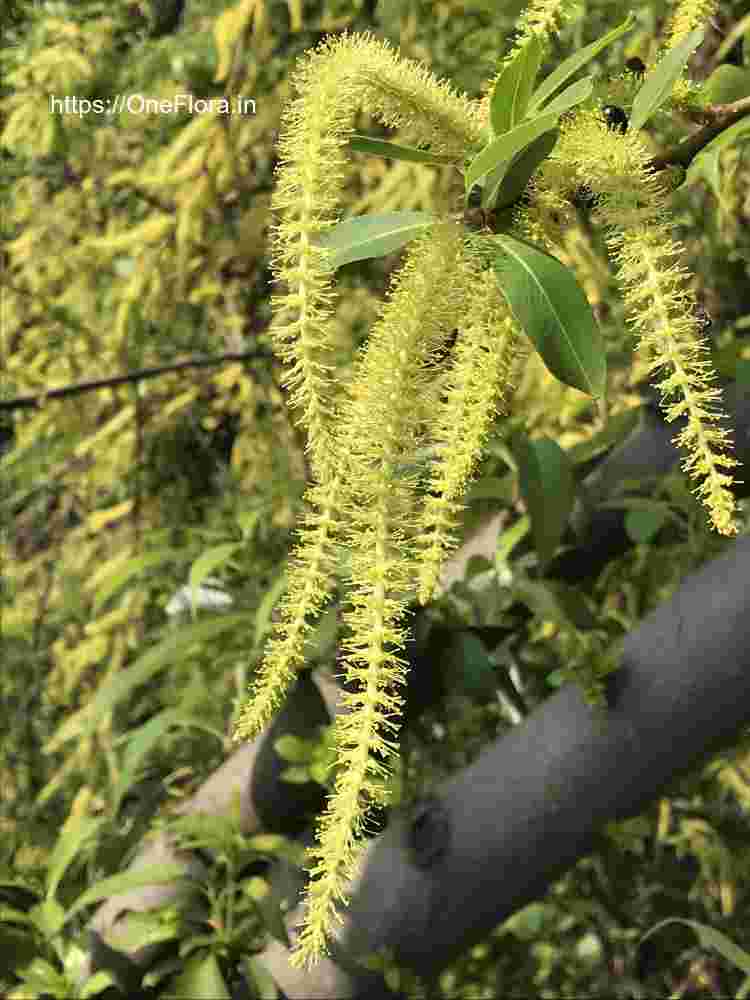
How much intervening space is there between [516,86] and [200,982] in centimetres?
66

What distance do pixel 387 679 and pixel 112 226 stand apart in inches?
59.6

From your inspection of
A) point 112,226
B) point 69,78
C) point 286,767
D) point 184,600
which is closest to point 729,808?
point 184,600

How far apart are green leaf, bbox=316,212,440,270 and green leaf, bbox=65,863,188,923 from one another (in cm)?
61

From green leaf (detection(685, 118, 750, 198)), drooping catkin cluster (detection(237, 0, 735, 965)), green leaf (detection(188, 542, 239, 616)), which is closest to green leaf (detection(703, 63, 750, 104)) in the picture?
green leaf (detection(685, 118, 750, 198))

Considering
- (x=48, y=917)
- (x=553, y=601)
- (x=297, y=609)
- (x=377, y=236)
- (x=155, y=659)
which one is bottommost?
(x=48, y=917)

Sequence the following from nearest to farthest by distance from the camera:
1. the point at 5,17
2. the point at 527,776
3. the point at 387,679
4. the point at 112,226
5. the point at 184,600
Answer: the point at 387,679 → the point at 527,776 → the point at 5,17 → the point at 184,600 → the point at 112,226

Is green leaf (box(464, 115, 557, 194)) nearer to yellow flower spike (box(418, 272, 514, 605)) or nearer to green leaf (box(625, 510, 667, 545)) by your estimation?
yellow flower spike (box(418, 272, 514, 605))

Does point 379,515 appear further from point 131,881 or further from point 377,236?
point 131,881

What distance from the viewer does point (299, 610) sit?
37 centimetres

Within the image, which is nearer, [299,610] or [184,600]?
[299,610]

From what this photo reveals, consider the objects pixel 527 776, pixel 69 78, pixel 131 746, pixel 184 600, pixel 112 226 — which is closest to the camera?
pixel 527 776

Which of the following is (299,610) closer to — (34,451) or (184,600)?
→ (184,600)

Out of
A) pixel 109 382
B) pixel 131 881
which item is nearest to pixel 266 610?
pixel 131 881

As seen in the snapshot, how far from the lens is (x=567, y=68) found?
42cm
